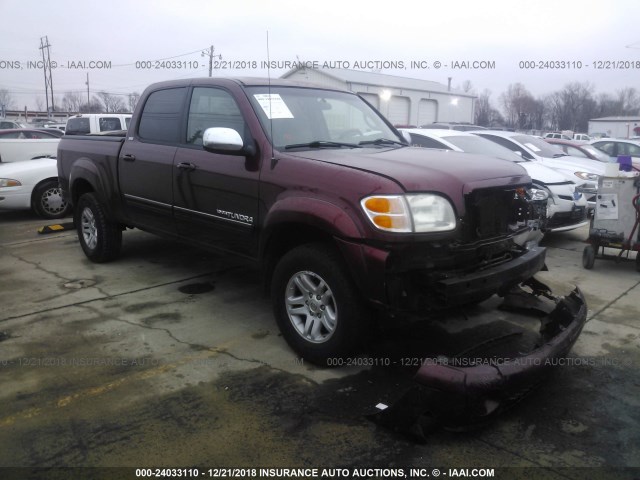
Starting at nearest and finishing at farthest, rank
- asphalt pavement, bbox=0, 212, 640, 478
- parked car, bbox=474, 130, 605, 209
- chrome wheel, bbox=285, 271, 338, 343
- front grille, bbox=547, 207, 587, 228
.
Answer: asphalt pavement, bbox=0, 212, 640, 478
chrome wheel, bbox=285, 271, 338, 343
front grille, bbox=547, 207, 587, 228
parked car, bbox=474, 130, 605, 209

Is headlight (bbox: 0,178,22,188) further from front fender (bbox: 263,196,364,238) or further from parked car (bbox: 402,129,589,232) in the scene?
front fender (bbox: 263,196,364,238)

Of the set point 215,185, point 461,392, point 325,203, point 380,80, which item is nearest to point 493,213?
point 325,203

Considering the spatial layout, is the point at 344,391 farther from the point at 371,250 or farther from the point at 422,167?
the point at 422,167

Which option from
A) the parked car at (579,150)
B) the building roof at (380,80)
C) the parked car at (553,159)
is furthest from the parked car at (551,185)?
the building roof at (380,80)

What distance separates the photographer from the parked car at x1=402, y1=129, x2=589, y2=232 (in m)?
7.11

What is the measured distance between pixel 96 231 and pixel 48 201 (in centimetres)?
405

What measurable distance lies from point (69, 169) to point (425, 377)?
5.33 m

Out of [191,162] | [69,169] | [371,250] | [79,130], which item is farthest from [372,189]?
[79,130]

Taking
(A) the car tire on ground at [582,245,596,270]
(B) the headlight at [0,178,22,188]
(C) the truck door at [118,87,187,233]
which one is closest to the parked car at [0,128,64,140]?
(B) the headlight at [0,178,22,188]

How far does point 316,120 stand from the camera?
4.27m

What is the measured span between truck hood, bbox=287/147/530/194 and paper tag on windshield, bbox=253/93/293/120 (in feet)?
1.48

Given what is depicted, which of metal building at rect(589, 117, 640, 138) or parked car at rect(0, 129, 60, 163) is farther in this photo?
metal building at rect(589, 117, 640, 138)

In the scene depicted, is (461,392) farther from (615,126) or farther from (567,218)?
(615,126)

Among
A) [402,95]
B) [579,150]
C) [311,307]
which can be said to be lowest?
[311,307]
